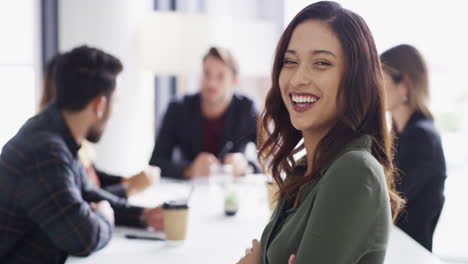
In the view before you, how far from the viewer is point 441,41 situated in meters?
3.56

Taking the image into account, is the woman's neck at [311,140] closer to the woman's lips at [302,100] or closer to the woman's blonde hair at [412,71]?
the woman's lips at [302,100]

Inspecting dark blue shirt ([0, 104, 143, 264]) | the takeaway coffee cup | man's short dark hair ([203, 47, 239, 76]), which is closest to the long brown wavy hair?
the takeaway coffee cup

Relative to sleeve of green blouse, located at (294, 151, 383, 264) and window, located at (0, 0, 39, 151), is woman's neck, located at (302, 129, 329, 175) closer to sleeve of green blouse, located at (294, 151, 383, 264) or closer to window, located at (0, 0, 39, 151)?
sleeve of green blouse, located at (294, 151, 383, 264)

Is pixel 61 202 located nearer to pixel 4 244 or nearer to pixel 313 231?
pixel 4 244

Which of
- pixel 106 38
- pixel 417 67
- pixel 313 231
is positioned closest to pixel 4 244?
pixel 313 231

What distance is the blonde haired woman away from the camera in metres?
1.90

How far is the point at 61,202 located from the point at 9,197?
0.58 feet

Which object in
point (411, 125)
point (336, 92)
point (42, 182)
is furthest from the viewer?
point (411, 125)

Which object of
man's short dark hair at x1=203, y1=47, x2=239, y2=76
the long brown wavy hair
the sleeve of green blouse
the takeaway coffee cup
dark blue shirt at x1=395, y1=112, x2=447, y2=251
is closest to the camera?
the sleeve of green blouse

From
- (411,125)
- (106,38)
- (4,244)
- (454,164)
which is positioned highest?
(106,38)

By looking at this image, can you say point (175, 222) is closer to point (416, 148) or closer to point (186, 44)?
point (416, 148)

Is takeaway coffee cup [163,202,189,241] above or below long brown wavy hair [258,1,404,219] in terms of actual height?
below

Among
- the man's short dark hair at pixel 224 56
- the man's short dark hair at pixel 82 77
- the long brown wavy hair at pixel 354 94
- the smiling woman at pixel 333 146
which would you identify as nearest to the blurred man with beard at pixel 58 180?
the man's short dark hair at pixel 82 77

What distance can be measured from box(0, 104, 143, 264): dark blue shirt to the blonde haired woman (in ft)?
3.80
